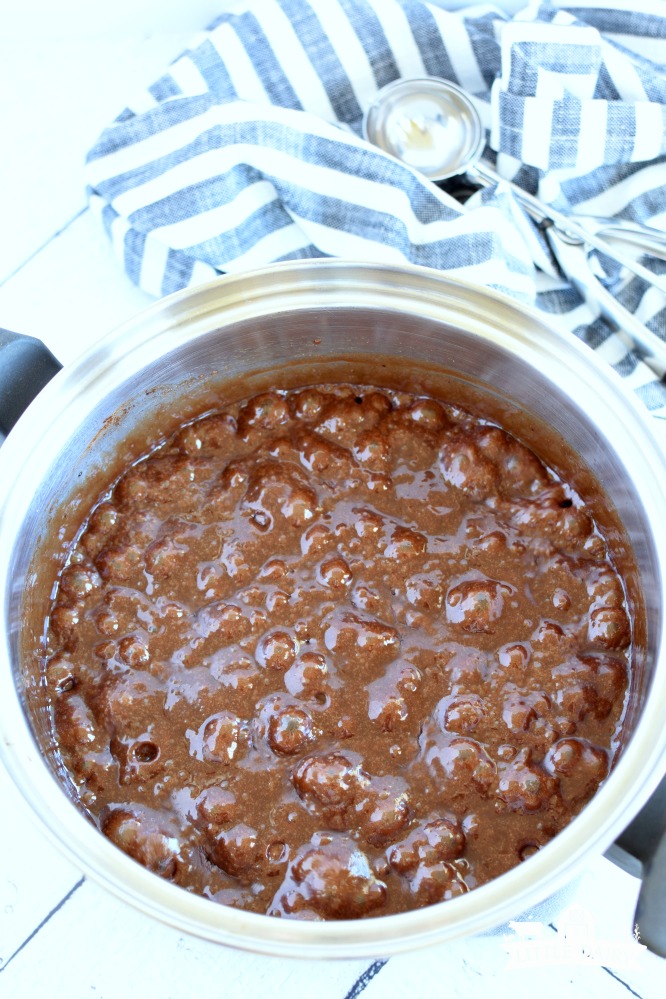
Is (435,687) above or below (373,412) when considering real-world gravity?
below

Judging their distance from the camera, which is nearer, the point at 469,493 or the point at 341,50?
the point at 469,493

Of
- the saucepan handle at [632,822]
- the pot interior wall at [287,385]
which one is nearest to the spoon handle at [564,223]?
the pot interior wall at [287,385]

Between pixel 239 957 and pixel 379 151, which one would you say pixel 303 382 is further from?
pixel 239 957

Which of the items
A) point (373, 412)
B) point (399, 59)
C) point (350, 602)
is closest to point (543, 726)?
point (350, 602)

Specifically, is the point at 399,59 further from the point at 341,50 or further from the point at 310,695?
the point at 310,695

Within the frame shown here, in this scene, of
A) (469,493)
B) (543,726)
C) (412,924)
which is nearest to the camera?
(412,924)

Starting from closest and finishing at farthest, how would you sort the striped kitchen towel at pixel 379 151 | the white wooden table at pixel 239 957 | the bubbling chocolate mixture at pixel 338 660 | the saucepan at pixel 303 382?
the saucepan at pixel 303 382 → the bubbling chocolate mixture at pixel 338 660 → the white wooden table at pixel 239 957 → the striped kitchen towel at pixel 379 151

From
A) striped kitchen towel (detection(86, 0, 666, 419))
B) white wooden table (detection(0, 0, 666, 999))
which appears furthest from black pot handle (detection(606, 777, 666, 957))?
striped kitchen towel (detection(86, 0, 666, 419))

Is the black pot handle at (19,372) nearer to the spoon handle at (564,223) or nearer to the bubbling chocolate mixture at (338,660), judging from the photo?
the bubbling chocolate mixture at (338,660)
